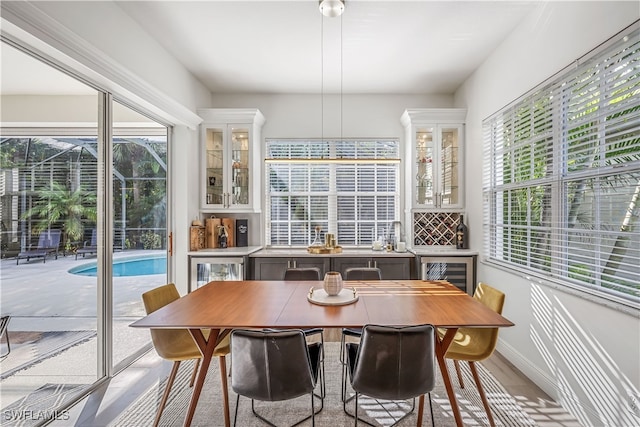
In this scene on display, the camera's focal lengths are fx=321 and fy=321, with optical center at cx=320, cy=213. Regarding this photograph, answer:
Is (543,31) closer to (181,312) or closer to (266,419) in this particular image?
(181,312)

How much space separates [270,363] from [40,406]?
5.90ft

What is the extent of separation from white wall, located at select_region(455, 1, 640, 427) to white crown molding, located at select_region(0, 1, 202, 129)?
331 centimetres

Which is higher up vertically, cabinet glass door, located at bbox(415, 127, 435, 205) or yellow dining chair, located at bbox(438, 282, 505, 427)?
cabinet glass door, located at bbox(415, 127, 435, 205)

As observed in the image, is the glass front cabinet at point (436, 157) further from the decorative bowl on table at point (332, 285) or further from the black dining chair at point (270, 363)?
the black dining chair at point (270, 363)

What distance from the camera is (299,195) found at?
15.0 feet

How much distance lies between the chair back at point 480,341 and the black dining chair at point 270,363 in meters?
1.05

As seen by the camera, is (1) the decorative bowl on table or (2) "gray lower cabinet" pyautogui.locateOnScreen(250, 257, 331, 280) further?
(2) "gray lower cabinet" pyautogui.locateOnScreen(250, 257, 331, 280)

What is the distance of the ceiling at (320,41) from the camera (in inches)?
101

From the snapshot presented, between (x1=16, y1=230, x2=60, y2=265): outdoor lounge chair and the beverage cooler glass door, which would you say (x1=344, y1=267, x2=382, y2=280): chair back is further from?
(x1=16, y1=230, x2=60, y2=265): outdoor lounge chair

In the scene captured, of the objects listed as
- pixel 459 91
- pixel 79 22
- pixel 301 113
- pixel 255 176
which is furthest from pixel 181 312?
pixel 459 91

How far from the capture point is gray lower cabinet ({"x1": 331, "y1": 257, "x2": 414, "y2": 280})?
12.6ft

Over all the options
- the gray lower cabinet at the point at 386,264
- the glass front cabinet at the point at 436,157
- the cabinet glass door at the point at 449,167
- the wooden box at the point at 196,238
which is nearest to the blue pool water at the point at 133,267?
the wooden box at the point at 196,238

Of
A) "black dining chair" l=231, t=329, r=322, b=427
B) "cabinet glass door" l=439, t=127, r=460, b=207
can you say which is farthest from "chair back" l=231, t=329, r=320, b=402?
"cabinet glass door" l=439, t=127, r=460, b=207

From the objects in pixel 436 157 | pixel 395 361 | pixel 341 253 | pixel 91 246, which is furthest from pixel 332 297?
pixel 436 157
